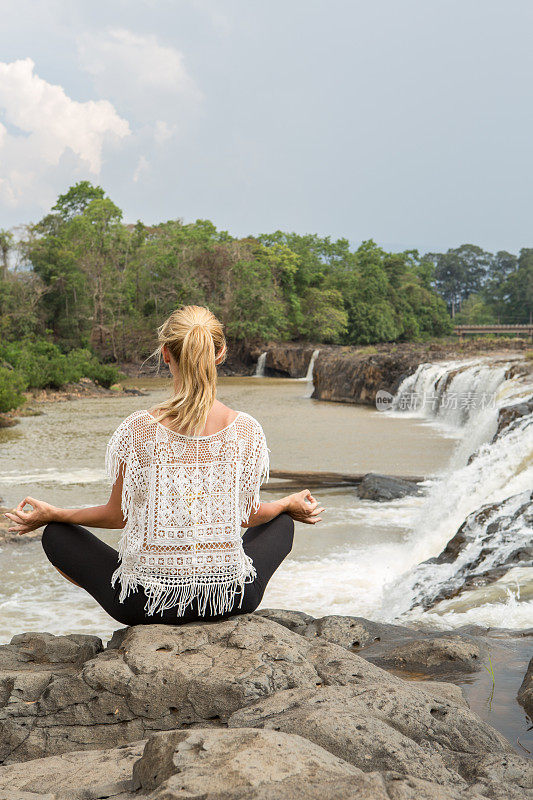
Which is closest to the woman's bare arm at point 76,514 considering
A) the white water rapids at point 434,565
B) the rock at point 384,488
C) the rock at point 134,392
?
the white water rapids at point 434,565

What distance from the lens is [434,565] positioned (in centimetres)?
526

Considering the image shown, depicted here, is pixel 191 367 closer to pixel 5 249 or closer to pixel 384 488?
pixel 384 488

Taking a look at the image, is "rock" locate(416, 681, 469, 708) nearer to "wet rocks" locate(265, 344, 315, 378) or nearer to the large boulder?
the large boulder

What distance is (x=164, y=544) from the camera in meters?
2.41

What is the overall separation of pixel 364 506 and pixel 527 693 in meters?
5.44

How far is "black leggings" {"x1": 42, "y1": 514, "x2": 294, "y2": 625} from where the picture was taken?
2418mm

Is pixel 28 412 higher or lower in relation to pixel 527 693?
lower

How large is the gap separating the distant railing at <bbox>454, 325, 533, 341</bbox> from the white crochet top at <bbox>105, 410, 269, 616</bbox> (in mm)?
44773

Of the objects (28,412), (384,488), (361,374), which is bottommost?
(28,412)

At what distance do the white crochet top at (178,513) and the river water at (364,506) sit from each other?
3.27 ft

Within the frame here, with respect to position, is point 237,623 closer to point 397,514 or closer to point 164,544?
point 164,544

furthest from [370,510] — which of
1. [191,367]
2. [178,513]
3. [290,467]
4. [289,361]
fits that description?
[289,361]

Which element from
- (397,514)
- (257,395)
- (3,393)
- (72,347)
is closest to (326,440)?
(397,514)

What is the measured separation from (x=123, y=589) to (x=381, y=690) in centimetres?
85
